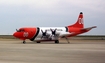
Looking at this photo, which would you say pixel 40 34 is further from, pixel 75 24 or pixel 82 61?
pixel 82 61

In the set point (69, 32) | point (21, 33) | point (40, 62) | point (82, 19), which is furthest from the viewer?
point (82, 19)

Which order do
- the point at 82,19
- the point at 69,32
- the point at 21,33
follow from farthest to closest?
the point at 82,19
the point at 69,32
the point at 21,33

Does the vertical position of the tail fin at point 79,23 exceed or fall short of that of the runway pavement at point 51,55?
it exceeds it

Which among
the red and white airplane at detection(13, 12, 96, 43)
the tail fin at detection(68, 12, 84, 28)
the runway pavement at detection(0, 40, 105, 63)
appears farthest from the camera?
the tail fin at detection(68, 12, 84, 28)

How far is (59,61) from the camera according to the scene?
14320 millimetres

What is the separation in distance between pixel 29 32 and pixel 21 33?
4.22 ft

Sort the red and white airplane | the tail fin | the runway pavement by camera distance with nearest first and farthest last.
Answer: the runway pavement → the red and white airplane → the tail fin

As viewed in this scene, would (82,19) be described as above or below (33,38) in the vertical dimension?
above

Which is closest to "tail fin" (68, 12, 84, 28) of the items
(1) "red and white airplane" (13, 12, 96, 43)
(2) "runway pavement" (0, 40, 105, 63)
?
(1) "red and white airplane" (13, 12, 96, 43)

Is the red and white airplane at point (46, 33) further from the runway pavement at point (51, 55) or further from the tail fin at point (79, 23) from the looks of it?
the runway pavement at point (51, 55)

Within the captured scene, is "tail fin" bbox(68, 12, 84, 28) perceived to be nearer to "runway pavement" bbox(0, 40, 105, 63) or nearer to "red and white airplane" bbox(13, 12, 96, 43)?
"red and white airplane" bbox(13, 12, 96, 43)

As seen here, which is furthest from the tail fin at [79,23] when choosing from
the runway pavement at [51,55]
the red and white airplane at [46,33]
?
the runway pavement at [51,55]

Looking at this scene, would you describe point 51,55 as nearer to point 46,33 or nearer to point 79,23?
point 46,33

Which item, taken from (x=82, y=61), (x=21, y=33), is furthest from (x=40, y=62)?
(x=21, y=33)
